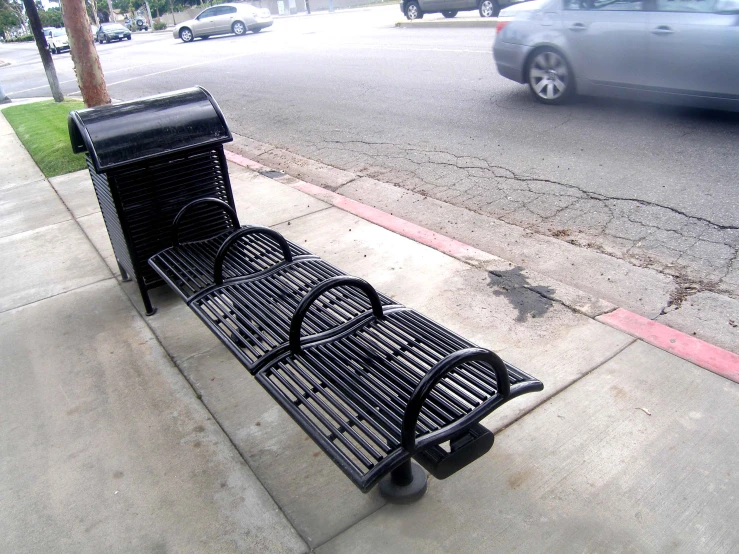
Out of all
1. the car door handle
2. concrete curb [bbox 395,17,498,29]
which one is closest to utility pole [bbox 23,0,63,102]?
the car door handle

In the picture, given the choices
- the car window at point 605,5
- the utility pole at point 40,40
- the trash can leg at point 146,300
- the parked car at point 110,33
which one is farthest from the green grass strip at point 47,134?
the parked car at point 110,33

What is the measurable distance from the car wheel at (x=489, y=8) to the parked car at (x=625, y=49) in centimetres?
1208

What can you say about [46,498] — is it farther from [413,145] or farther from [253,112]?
[253,112]

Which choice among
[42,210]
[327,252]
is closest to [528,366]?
[327,252]

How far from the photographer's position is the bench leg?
104 inches

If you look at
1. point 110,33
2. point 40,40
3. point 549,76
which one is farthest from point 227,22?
point 549,76

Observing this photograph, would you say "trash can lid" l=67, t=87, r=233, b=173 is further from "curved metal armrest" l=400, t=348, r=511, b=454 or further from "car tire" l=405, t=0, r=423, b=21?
"car tire" l=405, t=0, r=423, b=21

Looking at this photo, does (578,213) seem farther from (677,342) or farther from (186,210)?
(186,210)

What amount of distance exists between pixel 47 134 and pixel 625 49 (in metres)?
8.79

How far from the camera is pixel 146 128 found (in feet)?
13.0

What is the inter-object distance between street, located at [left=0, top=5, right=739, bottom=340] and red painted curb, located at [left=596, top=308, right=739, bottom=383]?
0.69 metres

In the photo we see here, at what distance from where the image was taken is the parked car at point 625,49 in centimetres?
673

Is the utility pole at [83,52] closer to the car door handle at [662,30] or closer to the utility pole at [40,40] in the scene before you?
the utility pole at [40,40]

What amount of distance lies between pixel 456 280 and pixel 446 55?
36.1 feet
